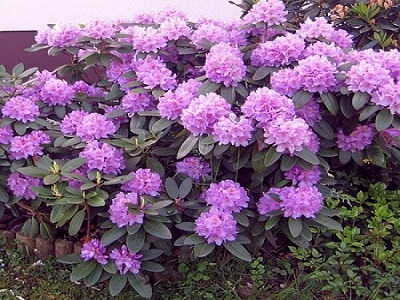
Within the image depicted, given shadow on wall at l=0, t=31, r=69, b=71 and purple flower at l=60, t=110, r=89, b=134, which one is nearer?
purple flower at l=60, t=110, r=89, b=134

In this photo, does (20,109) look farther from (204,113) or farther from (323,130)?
(323,130)

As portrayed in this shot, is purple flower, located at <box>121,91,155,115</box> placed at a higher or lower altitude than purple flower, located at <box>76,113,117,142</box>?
higher

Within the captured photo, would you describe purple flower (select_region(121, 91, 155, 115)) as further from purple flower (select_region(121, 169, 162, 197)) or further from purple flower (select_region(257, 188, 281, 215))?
purple flower (select_region(257, 188, 281, 215))

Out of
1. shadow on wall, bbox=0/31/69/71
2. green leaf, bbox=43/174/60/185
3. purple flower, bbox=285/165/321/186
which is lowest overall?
shadow on wall, bbox=0/31/69/71

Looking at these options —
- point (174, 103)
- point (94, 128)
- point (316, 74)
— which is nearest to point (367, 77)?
point (316, 74)

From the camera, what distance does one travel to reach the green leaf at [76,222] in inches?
86.0

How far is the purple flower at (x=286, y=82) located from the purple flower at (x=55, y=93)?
992mm

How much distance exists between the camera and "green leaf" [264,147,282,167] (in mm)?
2047

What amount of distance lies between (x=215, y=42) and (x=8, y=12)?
2.26 metres

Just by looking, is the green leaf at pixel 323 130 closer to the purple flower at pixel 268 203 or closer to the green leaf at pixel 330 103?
the green leaf at pixel 330 103

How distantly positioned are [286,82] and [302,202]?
470 millimetres

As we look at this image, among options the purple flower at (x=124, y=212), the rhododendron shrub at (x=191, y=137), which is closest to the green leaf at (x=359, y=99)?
the rhododendron shrub at (x=191, y=137)

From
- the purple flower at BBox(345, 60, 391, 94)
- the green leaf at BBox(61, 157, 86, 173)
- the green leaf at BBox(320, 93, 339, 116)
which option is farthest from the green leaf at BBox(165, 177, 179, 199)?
the purple flower at BBox(345, 60, 391, 94)

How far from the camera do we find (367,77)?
215cm
